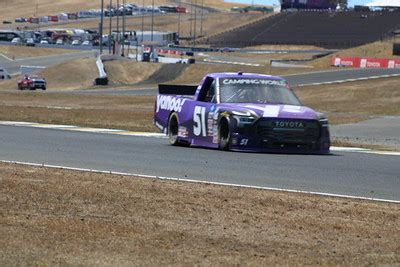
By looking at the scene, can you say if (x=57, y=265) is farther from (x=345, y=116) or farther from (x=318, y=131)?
(x=345, y=116)

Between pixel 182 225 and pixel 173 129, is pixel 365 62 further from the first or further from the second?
pixel 182 225

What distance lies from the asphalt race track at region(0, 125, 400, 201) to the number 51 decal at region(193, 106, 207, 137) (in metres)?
0.37

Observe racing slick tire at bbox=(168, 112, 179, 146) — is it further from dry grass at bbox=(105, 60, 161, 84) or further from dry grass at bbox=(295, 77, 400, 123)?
dry grass at bbox=(105, 60, 161, 84)

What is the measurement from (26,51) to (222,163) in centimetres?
10877

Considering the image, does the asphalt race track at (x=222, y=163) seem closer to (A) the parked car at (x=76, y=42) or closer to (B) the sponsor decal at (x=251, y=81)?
(B) the sponsor decal at (x=251, y=81)

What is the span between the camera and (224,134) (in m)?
19.7

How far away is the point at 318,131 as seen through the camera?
63.4 ft

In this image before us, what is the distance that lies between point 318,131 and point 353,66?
62495 millimetres

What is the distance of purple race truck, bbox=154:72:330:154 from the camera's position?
19.2m

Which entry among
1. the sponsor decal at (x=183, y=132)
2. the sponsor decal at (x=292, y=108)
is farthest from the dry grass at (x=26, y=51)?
the sponsor decal at (x=292, y=108)

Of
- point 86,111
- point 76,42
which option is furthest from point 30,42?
point 86,111

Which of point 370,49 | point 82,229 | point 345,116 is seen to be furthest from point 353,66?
point 82,229

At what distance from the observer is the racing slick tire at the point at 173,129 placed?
21.4m

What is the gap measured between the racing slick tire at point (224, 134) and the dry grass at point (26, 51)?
102 meters
